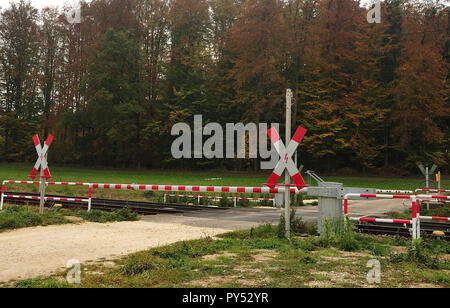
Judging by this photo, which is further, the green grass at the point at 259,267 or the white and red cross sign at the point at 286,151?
the white and red cross sign at the point at 286,151

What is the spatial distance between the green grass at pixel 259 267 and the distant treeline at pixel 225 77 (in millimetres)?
33491

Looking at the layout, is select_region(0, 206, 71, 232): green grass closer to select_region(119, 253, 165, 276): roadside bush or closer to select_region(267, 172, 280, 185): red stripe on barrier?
select_region(119, 253, 165, 276): roadside bush

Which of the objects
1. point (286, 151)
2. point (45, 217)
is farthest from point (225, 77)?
point (286, 151)

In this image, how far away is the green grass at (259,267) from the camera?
5.69 meters

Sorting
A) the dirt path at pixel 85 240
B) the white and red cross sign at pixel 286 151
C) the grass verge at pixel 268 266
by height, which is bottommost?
the dirt path at pixel 85 240

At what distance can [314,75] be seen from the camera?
45406mm

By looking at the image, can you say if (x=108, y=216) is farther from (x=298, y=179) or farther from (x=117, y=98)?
A: (x=117, y=98)

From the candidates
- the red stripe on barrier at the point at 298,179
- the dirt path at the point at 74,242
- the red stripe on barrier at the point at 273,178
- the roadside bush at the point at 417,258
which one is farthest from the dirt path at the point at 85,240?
the roadside bush at the point at 417,258

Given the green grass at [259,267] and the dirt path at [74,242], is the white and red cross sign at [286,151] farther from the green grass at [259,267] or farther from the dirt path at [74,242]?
the dirt path at [74,242]

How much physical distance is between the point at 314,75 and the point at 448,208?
28705mm

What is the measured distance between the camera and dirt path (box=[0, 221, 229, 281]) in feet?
22.4

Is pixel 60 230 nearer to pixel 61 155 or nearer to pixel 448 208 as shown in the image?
pixel 448 208

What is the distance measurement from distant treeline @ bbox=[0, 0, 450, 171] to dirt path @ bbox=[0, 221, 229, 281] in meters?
31.7
